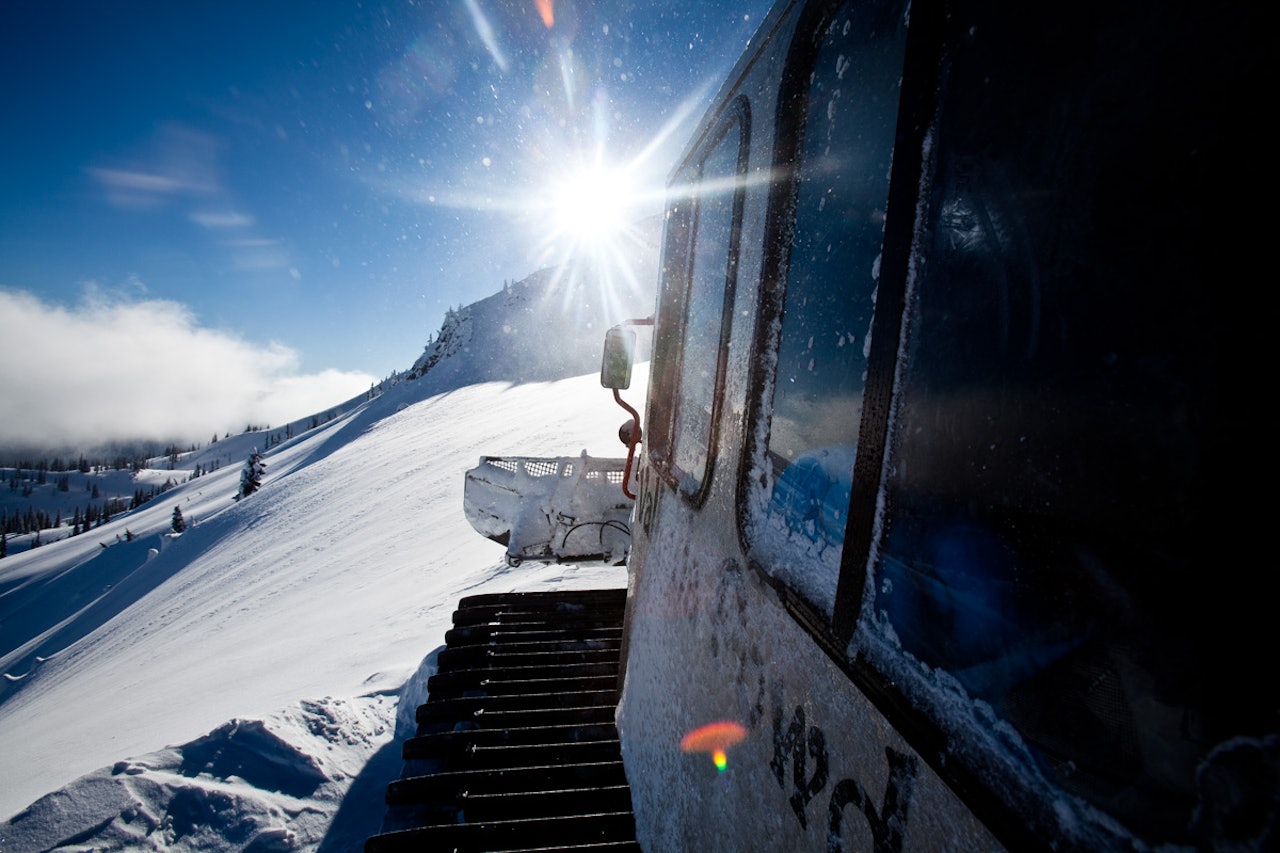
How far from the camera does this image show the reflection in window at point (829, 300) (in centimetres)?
97

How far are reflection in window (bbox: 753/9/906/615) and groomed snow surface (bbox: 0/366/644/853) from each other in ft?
12.8

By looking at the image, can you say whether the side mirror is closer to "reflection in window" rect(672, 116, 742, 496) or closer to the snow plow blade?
"reflection in window" rect(672, 116, 742, 496)

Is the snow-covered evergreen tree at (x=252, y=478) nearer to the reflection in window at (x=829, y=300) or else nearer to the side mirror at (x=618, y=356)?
the side mirror at (x=618, y=356)

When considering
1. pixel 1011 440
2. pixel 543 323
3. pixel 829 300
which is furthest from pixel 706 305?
pixel 543 323

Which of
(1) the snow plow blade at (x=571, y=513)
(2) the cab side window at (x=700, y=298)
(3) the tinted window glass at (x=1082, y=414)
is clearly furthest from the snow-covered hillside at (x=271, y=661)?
(3) the tinted window glass at (x=1082, y=414)

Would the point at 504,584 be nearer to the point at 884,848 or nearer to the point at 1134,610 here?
the point at 884,848

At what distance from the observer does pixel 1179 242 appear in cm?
44

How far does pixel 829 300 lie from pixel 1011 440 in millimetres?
565

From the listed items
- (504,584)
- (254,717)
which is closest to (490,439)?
(504,584)

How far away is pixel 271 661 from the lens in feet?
26.7

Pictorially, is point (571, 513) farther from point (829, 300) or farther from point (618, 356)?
point (829, 300)

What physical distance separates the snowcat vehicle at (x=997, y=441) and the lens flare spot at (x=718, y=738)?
1 centimetres

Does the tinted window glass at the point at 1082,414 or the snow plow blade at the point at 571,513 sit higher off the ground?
the tinted window glass at the point at 1082,414

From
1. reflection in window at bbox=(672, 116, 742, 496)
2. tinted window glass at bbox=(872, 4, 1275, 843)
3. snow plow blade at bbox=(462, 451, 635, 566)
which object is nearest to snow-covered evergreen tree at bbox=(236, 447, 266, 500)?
snow plow blade at bbox=(462, 451, 635, 566)
